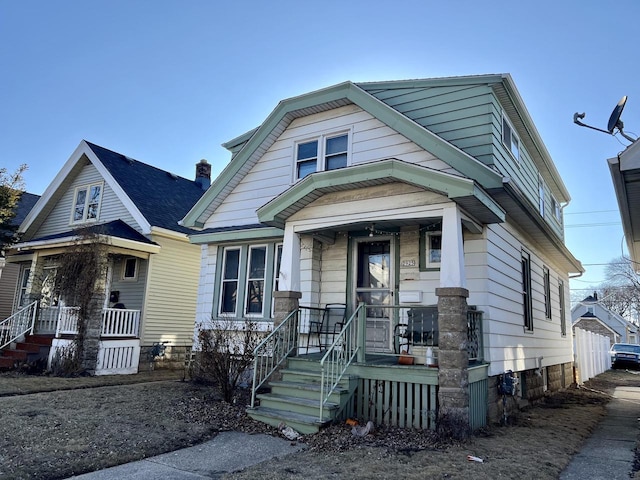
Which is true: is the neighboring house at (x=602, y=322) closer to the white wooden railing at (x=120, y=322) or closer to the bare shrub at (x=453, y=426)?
the white wooden railing at (x=120, y=322)

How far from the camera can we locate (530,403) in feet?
33.0

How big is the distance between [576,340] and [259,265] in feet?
42.8

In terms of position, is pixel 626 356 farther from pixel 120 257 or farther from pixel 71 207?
pixel 71 207

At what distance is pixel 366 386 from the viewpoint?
22.8 feet

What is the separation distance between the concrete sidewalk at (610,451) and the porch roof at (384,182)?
351 centimetres

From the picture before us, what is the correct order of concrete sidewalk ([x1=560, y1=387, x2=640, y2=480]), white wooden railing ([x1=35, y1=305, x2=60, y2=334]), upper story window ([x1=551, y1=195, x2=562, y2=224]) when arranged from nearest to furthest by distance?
concrete sidewalk ([x1=560, y1=387, x2=640, y2=480]) → white wooden railing ([x1=35, y1=305, x2=60, y2=334]) → upper story window ([x1=551, y1=195, x2=562, y2=224])

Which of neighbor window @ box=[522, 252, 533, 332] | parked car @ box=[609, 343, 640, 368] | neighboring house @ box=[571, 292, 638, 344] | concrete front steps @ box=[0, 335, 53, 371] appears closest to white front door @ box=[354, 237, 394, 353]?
neighbor window @ box=[522, 252, 533, 332]

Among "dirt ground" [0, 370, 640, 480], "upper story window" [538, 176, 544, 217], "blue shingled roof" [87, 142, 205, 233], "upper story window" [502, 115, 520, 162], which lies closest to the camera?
"dirt ground" [0, 370, 640, 480]

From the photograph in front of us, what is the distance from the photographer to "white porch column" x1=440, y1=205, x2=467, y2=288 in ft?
21.5

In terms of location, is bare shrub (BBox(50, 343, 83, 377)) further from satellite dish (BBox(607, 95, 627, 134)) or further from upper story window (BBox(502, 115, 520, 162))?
satellite dish (BBox(607, 95, 627, 134))

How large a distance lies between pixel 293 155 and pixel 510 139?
4.69 m

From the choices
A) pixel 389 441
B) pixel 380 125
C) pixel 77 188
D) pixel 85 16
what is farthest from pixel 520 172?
pixel 77 188

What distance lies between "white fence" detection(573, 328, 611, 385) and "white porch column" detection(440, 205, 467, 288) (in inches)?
501

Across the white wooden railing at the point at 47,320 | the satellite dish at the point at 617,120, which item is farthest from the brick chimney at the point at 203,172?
the satellite dish at the point at 617,120
